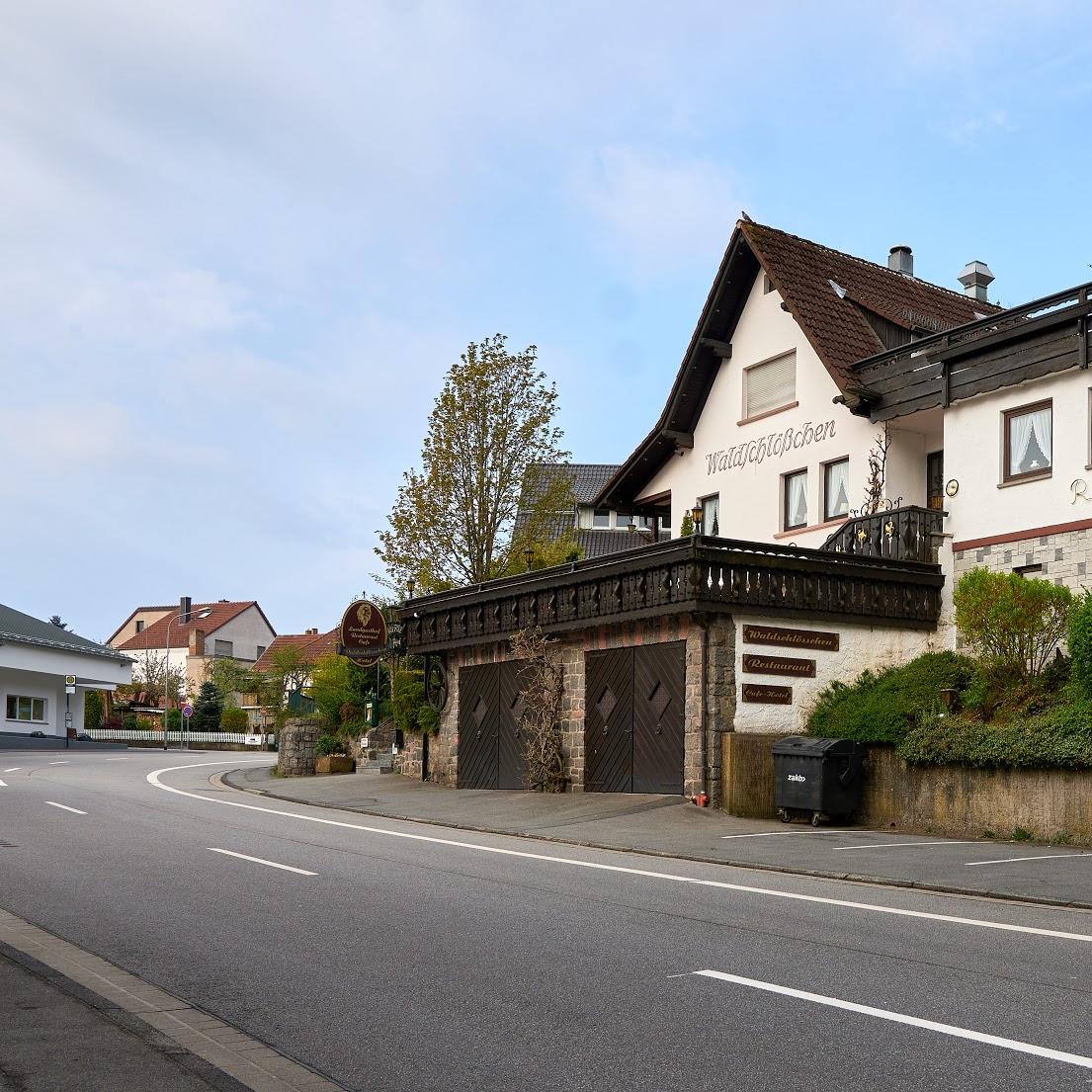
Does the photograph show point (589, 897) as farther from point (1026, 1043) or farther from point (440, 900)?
point (1026, 1043)

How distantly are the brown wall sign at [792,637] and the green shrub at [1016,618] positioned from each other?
7.92 ft

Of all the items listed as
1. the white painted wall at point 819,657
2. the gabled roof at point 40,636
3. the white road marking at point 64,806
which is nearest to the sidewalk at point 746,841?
the white painted wall at point 819,657

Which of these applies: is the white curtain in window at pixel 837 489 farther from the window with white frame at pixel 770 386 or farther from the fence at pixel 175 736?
the fence at pixel 175 736

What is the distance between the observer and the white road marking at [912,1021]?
239 inches

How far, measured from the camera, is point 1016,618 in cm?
2064

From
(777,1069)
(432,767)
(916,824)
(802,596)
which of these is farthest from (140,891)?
(432,767)

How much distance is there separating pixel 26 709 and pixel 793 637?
57722 millimetres

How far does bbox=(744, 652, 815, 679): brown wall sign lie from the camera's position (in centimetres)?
2205

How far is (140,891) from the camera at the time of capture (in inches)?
461

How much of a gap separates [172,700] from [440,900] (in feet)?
313

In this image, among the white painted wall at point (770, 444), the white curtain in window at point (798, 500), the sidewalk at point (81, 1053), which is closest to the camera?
the sidewalk at point (81, 1053)

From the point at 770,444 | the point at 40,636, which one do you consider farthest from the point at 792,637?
the point at 40,636

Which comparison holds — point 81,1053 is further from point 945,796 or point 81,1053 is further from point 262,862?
point 945,796

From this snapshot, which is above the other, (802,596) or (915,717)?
(802,596)
